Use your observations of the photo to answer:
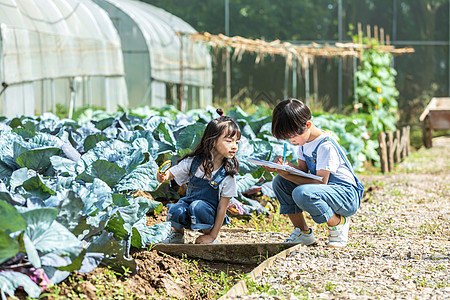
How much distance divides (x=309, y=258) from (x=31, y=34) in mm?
5801

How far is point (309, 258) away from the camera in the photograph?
Result: 2924mm

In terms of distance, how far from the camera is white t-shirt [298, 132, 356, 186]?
3.15 meters

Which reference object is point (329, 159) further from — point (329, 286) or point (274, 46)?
point (274, 46)

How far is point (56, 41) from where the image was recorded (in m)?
8.38

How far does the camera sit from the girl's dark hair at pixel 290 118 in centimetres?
306

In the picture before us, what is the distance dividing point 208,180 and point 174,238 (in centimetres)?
37

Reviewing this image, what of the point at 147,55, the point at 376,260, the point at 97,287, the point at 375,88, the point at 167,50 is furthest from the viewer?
the point at 167,50

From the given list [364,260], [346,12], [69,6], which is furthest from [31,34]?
[346,12]

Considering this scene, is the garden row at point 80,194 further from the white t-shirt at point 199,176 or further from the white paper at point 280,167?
the white paper at point 280,167

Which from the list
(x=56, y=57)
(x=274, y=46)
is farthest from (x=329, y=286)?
(x=274, y=46)

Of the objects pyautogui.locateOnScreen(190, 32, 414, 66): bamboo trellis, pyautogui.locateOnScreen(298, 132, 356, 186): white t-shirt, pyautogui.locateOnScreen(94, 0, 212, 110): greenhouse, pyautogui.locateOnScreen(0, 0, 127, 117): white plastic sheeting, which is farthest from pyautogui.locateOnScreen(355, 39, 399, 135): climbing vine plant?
pyautogui.locateOnScreen(298, 132, 356, 186): white t-shirt

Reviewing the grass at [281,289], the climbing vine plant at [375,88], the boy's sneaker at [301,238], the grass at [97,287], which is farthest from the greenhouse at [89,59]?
the grass at [281,289]

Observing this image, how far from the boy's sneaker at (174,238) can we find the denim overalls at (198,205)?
0.05 meters

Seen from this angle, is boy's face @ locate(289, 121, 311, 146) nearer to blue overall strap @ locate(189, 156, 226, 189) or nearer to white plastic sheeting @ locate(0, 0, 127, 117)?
blue overall strap @ locate(189, 156, 226, 189)
